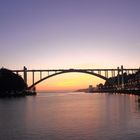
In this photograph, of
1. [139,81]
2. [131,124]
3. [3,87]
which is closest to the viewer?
[131,124]

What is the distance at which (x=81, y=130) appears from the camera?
3428 cm

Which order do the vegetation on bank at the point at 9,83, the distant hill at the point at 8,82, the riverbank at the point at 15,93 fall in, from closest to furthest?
the distant hill at the point at 8,82 → the vegetation on bank at the point at 9,83 → the riverbank at the point at 15,93

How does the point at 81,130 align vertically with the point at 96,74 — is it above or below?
below

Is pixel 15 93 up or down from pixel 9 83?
down

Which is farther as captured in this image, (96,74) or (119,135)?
(96,74)

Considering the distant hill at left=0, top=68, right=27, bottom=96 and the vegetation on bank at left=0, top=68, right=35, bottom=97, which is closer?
the distant hill at left=0, top=68, right=27, bottom=96

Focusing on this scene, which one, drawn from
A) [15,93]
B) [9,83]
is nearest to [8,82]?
[9,83]

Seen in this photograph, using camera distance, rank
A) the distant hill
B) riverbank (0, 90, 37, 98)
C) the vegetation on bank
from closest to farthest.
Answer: the distant hill < the vegetation on bank < riverbank (0, 90, 37, 98)

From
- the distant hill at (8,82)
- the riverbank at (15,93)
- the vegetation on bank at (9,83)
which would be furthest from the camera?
the riverbank at (15,93)

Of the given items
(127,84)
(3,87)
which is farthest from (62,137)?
(127,84)

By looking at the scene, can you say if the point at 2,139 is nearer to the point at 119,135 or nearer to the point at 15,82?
the point at 119,135

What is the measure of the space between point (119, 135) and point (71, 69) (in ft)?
410

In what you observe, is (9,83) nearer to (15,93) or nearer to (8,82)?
(8,82)

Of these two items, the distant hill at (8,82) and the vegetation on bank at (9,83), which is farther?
the vegetation on bank at (9,83)
